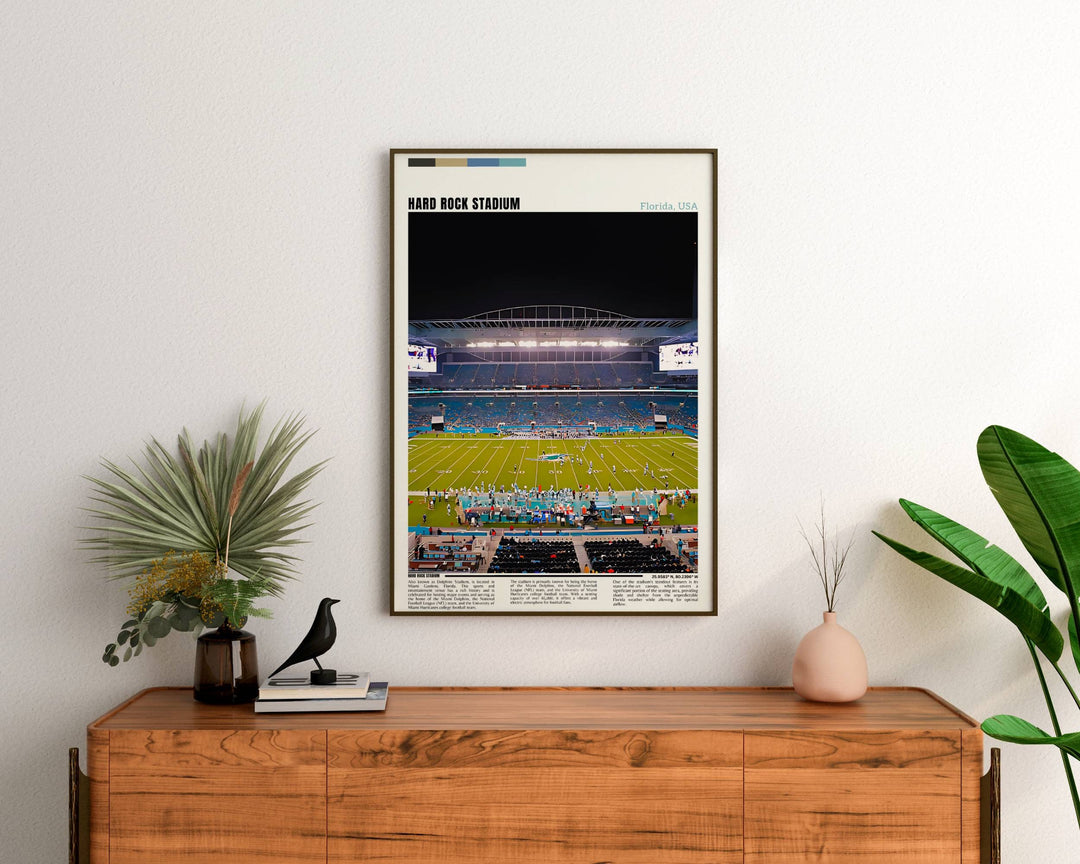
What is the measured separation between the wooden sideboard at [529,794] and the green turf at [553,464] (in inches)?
22.5

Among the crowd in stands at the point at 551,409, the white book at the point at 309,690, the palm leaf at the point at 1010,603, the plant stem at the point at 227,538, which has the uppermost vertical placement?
the crowd in stands at the point at 551,409

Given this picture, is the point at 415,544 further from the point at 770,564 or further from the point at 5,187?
the point at 5,187

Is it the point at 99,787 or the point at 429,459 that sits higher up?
the point at 429,459

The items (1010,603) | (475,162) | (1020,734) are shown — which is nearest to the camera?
(1020,734)

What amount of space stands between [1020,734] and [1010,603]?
0.27 metres

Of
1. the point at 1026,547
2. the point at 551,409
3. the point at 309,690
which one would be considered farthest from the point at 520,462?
the point at 1026,547

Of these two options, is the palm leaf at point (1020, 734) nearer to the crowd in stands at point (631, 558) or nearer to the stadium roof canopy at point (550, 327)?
the crowd in stands at point (631, 558)

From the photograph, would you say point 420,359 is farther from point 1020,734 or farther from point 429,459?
point 1020,734

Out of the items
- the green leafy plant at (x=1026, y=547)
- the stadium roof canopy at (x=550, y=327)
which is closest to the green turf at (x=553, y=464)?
the stadium roof canopy at (x=550, y=327)

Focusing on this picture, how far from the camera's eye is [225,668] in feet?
5.93

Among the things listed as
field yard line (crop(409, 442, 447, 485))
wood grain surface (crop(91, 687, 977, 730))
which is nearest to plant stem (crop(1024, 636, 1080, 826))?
wood grain surface (crop(91, 687, 977, 730))

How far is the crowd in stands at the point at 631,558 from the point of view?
1.97 m

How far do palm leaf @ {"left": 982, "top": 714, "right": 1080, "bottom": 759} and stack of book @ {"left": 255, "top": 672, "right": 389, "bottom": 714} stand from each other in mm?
1222

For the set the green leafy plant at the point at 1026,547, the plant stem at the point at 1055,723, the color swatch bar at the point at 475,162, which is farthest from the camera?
the color swatch bar at the point at 475,162
